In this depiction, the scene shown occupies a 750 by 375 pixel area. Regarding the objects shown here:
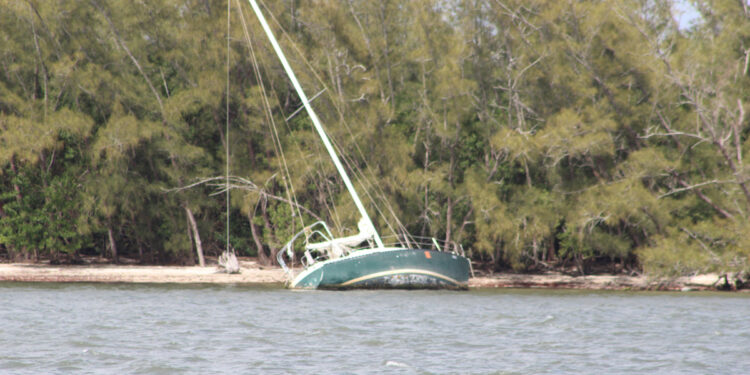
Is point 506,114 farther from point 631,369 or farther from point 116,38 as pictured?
point 631,369

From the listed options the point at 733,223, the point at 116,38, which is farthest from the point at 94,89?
the point at 733,223

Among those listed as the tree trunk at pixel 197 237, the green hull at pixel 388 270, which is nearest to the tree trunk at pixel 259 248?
the tree trunk at pixel 197 237

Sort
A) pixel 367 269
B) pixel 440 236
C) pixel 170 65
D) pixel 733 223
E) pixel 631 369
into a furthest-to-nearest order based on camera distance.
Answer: pixel 170 65 < pixel 440 236 < pixel 733 223 < pixel 367 269 < pixel 631 369

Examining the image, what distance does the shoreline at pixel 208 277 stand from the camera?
137ft

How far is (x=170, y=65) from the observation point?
48.5 metres

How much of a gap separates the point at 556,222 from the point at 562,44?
25.3 ft

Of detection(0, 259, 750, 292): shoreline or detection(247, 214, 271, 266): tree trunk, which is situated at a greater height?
detection(247, 214, 271, 266): tree trunk

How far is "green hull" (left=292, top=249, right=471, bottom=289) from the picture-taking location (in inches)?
1363

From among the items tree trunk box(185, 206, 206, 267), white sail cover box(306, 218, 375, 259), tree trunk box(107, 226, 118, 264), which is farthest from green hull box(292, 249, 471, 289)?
tree trunk box(107, 226, 118, 264)

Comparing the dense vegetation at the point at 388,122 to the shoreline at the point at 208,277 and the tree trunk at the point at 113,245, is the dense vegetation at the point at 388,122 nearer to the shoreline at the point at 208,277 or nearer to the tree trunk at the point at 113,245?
the tree trunk at the point at 113,245

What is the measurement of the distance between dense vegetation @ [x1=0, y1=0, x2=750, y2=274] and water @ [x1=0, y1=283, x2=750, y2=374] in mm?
7874

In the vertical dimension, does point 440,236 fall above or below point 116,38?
below

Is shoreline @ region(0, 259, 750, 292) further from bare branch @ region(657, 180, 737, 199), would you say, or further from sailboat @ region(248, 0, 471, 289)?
sailboat @ region(248, 0, 471, 289)

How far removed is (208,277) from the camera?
43594 mm
